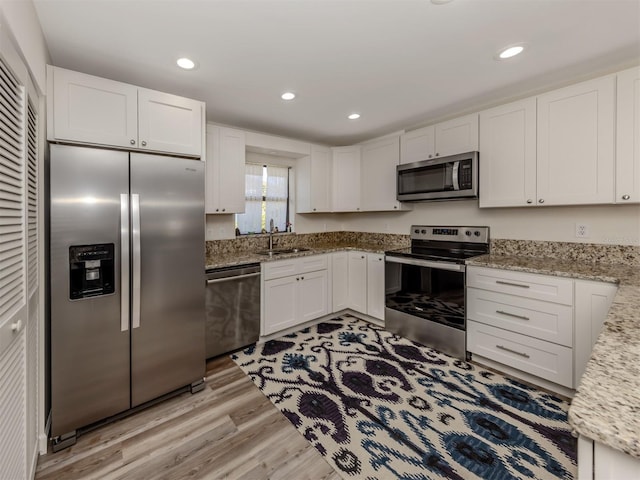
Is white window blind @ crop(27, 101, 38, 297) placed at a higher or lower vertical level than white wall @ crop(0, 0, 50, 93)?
lower

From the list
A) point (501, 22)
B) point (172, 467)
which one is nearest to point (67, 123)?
point (172, 467)

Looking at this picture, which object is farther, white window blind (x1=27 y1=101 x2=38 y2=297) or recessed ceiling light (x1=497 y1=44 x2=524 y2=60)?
recessed ceiling light (x1=497 y1=44 x2=524 y2=60)

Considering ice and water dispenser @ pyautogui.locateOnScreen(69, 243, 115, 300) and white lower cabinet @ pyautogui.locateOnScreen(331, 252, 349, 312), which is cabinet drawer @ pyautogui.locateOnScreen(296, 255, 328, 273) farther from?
ice and water dispenser @ pyautogui.locateOnScreen(69, 243, 115, 300)

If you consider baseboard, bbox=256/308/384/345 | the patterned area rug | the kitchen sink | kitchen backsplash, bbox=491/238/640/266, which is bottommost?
the patterned area rug

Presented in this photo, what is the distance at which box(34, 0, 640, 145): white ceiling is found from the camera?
4.99 feet

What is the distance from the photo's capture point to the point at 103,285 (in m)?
1.81

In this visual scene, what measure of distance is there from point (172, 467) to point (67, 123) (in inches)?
81.7

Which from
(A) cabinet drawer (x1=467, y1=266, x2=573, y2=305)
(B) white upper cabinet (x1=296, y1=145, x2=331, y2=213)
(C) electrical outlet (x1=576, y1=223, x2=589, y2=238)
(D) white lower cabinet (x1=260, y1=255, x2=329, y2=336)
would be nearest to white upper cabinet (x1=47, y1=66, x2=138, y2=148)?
(D) white lower cabinet (x1=260, y1=255, x2=329, y2=336)

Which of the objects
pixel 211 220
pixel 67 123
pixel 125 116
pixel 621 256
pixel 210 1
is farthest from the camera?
pixel 211 220

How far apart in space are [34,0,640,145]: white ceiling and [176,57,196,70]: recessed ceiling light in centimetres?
5

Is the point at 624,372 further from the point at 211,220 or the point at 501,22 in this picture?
the point at 211,220

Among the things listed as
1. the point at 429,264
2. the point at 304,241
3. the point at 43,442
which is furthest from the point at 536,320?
the point at 43,442

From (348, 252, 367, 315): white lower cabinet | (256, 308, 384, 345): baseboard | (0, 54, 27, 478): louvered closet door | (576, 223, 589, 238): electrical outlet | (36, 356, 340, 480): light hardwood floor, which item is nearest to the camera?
(0, 54, 27, 478): louvered closet door

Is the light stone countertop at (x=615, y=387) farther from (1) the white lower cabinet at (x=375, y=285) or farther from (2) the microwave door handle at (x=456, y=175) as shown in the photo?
(1) the white lower cabinet at (x=375, y=285)
